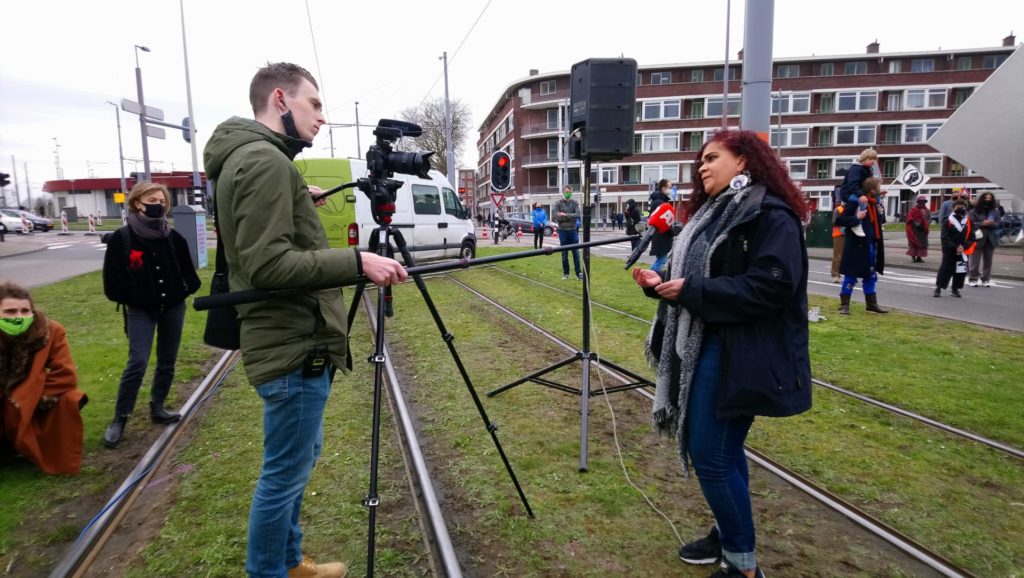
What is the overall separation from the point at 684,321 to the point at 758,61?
15.7 ft

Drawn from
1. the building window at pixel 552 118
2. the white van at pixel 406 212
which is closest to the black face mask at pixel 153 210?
the white van at pixel 406 212

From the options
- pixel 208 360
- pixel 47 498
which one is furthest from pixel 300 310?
pixel 208 360

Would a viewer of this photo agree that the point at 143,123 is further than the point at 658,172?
No

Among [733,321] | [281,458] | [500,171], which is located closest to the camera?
[281,458]

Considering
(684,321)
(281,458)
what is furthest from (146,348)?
(684,321)

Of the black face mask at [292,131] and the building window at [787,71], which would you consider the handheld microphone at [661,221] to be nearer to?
the black face mask at [292,131]

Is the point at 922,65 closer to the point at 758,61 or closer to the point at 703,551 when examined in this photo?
the point at 758,61

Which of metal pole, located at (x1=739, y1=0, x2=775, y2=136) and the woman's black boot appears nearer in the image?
the woman's black boot

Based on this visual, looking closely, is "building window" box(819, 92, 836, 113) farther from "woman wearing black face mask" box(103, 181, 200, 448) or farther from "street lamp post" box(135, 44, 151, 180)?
"woman wearing black face mask" box(103, 181, 200, 448)

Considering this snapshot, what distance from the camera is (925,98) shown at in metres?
54.4

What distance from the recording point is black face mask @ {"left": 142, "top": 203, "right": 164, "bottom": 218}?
13.7 feet

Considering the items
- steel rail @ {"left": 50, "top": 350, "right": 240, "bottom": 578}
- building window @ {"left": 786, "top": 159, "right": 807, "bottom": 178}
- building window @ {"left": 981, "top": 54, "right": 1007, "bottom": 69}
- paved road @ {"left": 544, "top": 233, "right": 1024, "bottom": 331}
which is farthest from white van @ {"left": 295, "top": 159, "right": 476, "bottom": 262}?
building window @ {"left": 981, "top": 54, "right": 1007, "bottom": 69}

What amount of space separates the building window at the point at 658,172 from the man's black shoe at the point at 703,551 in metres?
56.3

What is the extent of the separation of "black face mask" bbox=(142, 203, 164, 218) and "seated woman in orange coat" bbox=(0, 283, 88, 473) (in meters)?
0.92
